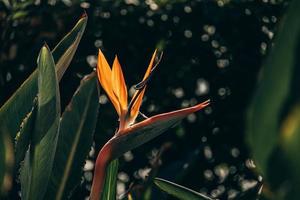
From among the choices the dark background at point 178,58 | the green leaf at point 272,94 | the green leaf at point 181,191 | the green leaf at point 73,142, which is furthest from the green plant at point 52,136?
the dark background at point 178,58

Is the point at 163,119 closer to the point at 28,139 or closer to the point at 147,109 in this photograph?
the point at 28,139

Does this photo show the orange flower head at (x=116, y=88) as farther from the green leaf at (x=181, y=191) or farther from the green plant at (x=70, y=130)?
the green leaf at (x=181, y=191)

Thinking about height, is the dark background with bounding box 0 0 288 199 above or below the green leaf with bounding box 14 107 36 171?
below

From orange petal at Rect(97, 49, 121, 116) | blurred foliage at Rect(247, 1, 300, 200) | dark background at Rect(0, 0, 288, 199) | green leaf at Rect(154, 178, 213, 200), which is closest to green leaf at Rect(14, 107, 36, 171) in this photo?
orange petal at Rect(97, 49, 121, 116)

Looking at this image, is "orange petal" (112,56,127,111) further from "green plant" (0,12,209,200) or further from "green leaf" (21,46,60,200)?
"green leaf" (21,46,60,200)

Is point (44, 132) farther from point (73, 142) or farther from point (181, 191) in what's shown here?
point (181, 191)

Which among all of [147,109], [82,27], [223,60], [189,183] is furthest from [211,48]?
[82,27]
